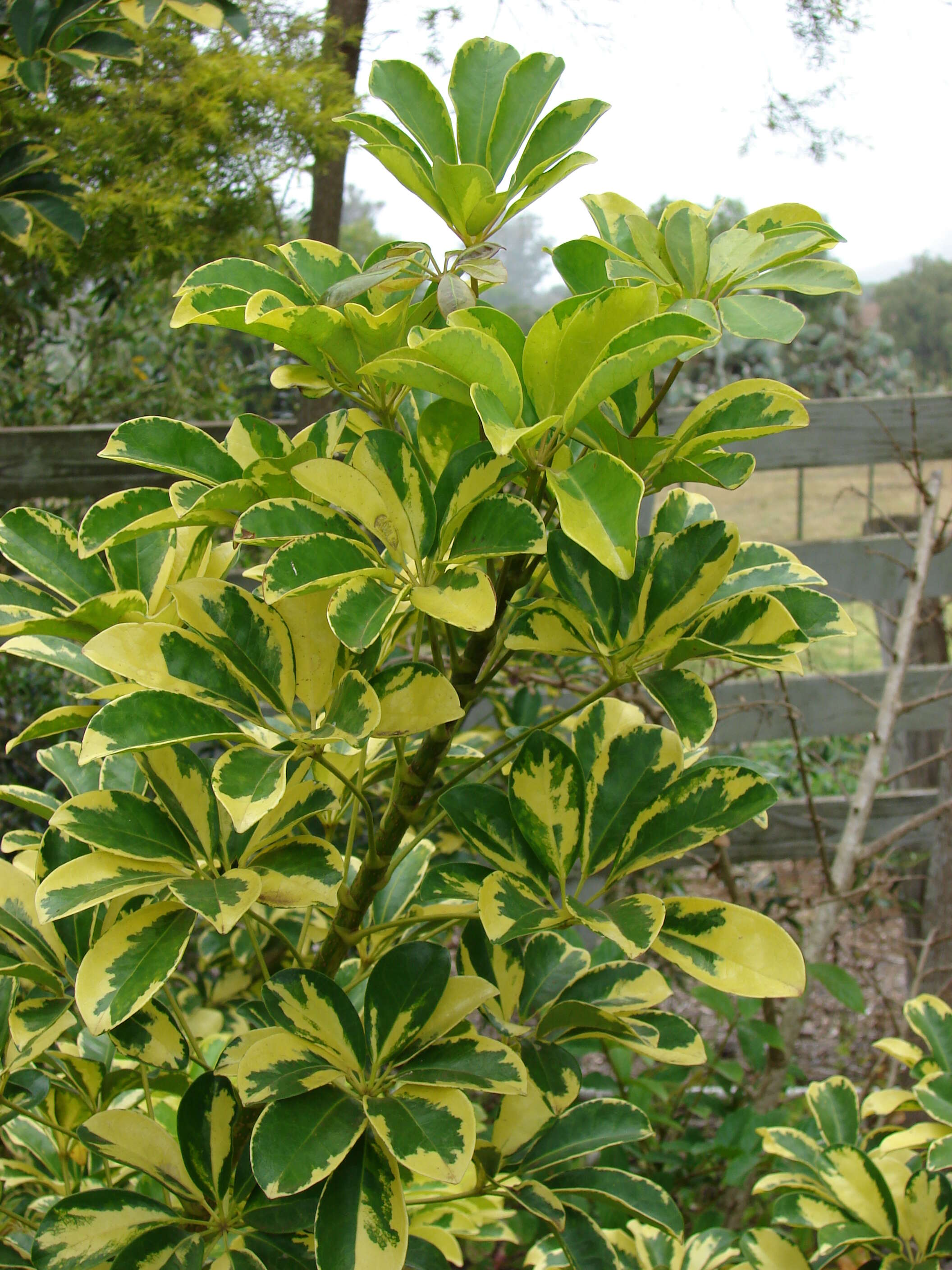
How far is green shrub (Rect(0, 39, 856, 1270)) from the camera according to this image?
426mm

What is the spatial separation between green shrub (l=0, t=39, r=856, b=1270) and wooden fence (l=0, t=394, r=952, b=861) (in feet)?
3.93

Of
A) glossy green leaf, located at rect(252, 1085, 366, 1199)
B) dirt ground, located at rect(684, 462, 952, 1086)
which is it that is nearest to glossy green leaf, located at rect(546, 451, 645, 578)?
glossy green leaf, located at rect(252, 1085, 366, 1199)

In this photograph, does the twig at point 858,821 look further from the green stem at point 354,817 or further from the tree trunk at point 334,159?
the tree trunk at point 334,159

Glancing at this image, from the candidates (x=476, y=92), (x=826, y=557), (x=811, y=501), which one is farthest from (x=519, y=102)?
(x=811, y=501)

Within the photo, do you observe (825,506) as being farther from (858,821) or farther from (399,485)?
(399,485)

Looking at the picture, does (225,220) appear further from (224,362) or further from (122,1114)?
(122,1114)

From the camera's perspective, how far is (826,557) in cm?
206

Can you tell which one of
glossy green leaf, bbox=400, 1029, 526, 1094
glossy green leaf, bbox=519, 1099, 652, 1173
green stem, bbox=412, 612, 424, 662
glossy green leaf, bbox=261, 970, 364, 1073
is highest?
green stem, bbox=412, 612, 424, 662

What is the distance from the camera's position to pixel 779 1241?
876 mm

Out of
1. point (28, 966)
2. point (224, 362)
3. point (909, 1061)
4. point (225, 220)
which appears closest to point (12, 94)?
point (225, 220)

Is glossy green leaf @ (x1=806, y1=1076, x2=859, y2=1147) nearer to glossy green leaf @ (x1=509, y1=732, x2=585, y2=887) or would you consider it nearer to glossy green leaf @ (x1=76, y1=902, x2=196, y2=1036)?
glossy green leaf @ (x1=509, y1=732, x2=585, y2=887)

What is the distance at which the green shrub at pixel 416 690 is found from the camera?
426 mm

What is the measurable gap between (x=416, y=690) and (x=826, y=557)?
181cm

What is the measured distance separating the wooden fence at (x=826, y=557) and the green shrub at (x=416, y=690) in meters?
1.20
